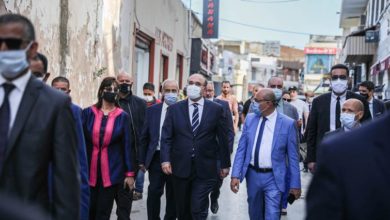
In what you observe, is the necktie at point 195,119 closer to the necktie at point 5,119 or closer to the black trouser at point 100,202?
the black trouser at point 100,202

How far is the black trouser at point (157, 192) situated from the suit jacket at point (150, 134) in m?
0.13

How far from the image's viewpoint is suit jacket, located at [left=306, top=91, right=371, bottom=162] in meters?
7.79

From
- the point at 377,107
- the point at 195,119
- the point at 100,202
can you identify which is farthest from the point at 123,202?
the point at 377,107

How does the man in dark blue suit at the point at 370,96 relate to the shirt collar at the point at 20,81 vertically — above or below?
below

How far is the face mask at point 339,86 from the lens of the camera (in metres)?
7.84

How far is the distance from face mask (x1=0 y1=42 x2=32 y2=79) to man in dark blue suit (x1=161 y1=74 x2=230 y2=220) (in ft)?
13.3

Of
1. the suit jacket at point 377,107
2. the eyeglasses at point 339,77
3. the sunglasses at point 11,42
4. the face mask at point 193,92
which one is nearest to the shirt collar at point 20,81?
the sunglasses at point 11,42

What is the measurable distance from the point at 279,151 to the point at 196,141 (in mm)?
A: 1017

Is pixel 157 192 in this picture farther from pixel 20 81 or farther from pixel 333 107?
pixel 20 81

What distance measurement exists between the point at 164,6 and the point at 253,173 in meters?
15.7

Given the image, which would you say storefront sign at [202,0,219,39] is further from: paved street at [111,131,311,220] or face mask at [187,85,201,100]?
face mask at [187,85,201,100]

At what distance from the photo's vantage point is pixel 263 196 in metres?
6.71

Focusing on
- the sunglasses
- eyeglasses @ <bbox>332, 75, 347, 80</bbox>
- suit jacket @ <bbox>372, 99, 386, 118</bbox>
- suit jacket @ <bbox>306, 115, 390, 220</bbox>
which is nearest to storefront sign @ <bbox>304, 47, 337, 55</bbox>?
suit jacket @ <bbox>372, 99, 386, 118</bbox>

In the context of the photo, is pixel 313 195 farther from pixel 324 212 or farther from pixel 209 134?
pixel 209 134
